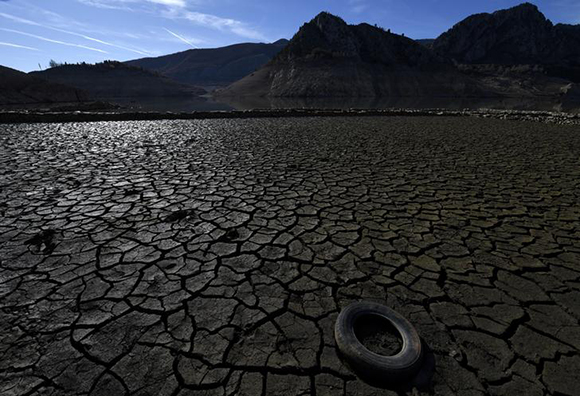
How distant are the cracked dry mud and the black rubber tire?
0.31 ft

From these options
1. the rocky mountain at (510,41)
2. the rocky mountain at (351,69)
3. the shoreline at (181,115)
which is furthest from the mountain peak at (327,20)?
the shoreline at (181,115)

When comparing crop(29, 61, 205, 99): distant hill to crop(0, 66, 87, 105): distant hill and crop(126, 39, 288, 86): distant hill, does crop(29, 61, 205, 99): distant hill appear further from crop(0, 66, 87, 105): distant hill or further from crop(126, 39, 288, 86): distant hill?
crop(126, 39, 288, 86): distant hill

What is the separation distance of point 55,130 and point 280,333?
12.7m

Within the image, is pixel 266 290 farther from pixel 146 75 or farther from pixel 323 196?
pixel 146 75

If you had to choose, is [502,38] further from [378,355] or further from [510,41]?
[378,355]

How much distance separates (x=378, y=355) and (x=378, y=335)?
0.27 metres

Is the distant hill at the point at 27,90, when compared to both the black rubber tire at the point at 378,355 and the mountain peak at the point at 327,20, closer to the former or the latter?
the black rubber tire at the point at 378,355

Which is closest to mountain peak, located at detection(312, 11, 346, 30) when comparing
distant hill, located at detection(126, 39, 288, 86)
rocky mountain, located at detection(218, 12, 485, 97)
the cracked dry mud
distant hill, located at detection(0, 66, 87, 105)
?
rocky mountain, located at detection(218, 12, 485, 97)

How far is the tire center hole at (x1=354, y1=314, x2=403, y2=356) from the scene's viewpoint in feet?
6.54

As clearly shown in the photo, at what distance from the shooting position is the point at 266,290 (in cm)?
258

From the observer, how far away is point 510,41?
10994 centimetres

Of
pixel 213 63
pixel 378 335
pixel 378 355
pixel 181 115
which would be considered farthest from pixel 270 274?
pixel 213 63

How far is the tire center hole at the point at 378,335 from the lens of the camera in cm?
199

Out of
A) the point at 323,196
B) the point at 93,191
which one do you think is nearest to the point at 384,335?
the point at 323,196
